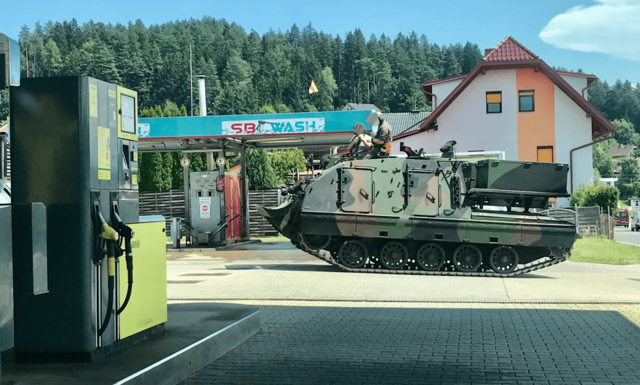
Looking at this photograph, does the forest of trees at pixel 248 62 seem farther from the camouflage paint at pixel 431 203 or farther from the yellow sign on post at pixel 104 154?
the yellow sign on post at pixel 104 154

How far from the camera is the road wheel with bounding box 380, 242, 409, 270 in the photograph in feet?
56.5

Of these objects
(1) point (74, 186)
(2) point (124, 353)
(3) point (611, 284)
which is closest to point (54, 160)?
(1) point (74, 186)

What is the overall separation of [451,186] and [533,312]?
22.9 feet

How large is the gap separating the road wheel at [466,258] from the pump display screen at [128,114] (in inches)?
445

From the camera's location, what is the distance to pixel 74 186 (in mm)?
5980

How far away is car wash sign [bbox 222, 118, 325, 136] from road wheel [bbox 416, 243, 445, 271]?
841 centimetres

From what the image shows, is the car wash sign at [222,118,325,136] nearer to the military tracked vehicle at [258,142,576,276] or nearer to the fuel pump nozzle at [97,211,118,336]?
the military tracked vehicle at [258,142,576,276]

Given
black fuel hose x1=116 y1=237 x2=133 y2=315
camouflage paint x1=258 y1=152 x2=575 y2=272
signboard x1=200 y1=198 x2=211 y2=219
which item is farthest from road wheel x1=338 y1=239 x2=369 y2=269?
black fuel hose x1=116 y1=237 x2=133 y2=315

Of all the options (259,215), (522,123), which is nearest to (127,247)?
(259,215)

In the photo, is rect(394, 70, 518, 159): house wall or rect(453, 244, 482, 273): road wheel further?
rect(394, 70, 518, 159): house wall

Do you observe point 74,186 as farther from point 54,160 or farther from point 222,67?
point 222,67

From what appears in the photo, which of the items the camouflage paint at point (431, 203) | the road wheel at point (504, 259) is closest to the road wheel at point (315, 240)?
→ the camouflage paint at point (431, 203)

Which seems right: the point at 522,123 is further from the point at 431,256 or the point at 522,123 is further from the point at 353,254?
the point at 353,254

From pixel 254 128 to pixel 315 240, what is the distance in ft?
28.5
